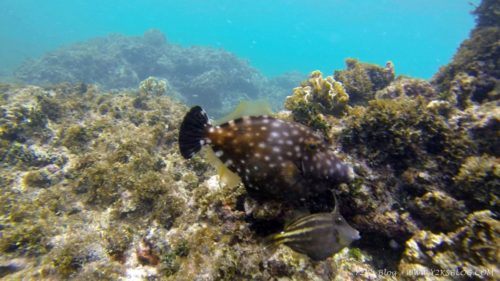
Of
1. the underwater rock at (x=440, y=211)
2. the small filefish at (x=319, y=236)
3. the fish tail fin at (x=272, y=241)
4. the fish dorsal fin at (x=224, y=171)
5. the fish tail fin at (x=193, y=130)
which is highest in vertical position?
the fish tail fin at (x=193, y=130)

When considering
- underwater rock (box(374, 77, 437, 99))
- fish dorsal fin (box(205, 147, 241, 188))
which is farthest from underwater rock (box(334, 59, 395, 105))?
fish dorsal fin (box(205, 147, 241, 188))

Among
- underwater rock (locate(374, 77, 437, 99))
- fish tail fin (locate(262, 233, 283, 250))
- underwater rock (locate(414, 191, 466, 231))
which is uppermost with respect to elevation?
underwater rock (locate(374, 77, 437, 99))

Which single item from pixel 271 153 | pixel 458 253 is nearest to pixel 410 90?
pixel 458 253

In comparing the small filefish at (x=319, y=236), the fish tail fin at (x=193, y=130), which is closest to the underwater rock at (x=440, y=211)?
the small filefish at (x=319, y=236)

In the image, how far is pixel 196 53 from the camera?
3256cm

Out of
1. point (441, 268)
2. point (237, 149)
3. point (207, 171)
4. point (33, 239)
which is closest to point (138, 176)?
point (207, 171)

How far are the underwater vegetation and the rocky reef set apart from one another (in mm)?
17499

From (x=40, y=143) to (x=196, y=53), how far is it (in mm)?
26609

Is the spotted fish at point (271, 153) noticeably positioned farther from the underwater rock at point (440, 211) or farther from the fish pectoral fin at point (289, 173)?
the underwater rock at point (440, 211)

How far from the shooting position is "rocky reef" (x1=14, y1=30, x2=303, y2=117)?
25891mm

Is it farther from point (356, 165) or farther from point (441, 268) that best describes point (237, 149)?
point (441, 268)

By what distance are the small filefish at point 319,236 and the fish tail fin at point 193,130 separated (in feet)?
4.96

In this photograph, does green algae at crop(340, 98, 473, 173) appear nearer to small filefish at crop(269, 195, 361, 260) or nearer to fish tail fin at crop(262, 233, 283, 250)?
small filefish at crop(269, 195, 361, 260)

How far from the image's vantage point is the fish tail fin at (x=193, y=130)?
3.47 m
